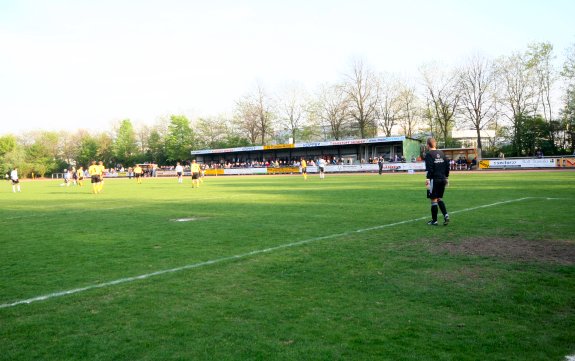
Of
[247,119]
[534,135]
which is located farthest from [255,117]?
[534,135]

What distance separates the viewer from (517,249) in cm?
723

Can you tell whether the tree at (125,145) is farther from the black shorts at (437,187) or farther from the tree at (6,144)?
the black shorts at (437,187)

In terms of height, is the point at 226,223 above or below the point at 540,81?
below

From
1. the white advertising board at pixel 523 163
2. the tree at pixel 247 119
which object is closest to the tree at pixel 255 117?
the tree at pixel 247 119

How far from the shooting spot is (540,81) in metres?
58.3

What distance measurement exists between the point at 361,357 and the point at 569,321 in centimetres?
224

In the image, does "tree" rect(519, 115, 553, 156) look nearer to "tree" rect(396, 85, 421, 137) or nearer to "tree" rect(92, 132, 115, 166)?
"tree" rect(396, 85, 421, 137)

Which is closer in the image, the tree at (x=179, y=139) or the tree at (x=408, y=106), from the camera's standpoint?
the tree at (x=408, y=106)

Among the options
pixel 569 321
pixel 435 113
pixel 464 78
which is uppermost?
pixel 464 78

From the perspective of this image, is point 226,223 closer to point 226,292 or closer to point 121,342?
point 226,292

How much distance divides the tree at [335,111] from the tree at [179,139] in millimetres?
28008

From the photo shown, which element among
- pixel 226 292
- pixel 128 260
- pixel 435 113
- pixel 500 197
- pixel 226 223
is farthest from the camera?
pixel 435 113

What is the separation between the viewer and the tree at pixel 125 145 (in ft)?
323

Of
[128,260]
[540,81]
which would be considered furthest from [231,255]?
[540,81]
